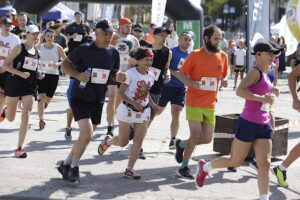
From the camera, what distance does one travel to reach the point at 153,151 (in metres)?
9.27

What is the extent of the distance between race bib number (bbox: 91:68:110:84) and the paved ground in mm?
1107

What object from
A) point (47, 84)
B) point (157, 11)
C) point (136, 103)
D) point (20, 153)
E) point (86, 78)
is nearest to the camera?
point (86, 78)

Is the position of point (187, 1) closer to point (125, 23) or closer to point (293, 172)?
point (125, 23)

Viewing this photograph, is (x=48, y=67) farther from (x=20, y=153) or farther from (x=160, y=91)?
(x=20, y=153)

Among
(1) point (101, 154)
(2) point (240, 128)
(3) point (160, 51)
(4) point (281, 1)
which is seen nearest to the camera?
(2) point (240, 128)

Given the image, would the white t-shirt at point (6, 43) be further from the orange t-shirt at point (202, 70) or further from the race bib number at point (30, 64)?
the orange t-shirt at point (202, 70)

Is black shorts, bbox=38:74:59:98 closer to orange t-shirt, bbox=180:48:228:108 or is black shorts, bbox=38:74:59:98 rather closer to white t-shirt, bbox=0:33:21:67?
white t-shirt, bbox=0:33:21:67

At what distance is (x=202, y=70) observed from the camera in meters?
7.40

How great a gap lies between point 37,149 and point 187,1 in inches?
Answer: 419

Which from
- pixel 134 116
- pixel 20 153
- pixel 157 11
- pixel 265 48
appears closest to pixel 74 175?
pixel 134 116

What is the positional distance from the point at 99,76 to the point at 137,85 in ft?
1.71

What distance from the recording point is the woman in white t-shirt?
7.30 m

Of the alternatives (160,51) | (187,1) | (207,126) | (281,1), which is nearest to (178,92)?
(160,51)

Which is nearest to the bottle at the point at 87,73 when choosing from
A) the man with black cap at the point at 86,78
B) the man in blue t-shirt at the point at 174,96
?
the man with black cap at the point at 86,78
